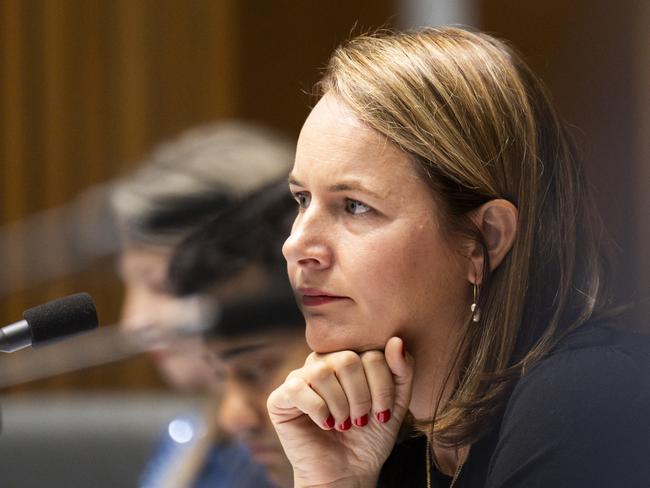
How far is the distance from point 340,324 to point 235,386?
58cm

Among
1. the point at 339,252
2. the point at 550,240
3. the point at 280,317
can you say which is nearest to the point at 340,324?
the point at 339,252

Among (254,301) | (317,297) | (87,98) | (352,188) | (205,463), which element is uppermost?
(352,188)

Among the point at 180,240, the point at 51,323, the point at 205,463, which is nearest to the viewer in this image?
the point at 51,323

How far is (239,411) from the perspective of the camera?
1611mm

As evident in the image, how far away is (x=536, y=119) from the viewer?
105 centimetres

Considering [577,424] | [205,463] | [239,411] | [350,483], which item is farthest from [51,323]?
[205,463]

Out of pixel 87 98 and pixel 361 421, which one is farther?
pixel 87 98

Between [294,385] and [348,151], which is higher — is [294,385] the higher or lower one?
the lower one

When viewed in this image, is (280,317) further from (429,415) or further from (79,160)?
(79,160)

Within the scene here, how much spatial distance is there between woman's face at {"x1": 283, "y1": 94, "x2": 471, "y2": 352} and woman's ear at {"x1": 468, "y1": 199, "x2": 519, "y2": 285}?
2 cm

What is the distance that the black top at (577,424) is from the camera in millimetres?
938

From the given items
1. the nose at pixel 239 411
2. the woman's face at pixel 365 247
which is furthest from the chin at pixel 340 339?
the nose at pixel 239 411

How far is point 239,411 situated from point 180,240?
29cm

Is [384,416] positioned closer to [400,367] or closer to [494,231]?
[400,367]
